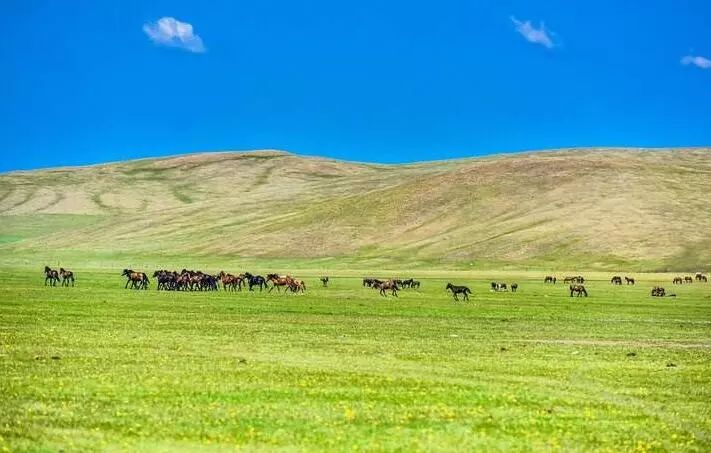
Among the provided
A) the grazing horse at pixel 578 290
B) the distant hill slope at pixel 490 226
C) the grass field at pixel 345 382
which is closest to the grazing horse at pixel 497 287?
the grazing horse at pixel 578 290

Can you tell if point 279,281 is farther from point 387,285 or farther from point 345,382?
point 345,382

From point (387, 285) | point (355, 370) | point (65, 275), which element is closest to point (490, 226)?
point (387, 285)

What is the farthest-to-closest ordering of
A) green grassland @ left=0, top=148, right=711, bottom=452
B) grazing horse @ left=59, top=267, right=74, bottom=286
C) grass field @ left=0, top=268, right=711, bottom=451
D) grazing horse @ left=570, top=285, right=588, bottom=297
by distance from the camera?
1. grazing horse @ left=59, top=267, right=74, bottom=286
2. grazing horse @ left=570, top=285, right=588, bottom=297
3. green grassland @ left=0, top=148, right=711, bottom=452
4. grass field @ left=0, top=268, right=711, bottom=451

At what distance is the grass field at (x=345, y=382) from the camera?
657 inches

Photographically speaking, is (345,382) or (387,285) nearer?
(345,382)

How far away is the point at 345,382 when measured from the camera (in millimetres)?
22844

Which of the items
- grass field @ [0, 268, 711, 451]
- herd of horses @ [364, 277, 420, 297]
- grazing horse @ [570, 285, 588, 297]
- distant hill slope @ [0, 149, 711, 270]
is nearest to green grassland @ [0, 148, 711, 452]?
grass field @ [0, 268, 711, 451]

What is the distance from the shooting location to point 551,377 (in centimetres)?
2509

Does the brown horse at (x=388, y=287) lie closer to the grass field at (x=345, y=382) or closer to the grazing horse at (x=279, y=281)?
the grazing horse at (x=279, y=281)

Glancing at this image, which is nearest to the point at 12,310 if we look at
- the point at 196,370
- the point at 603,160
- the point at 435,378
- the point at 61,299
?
the point at 61,299

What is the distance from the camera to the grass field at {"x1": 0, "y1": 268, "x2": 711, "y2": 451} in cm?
1669

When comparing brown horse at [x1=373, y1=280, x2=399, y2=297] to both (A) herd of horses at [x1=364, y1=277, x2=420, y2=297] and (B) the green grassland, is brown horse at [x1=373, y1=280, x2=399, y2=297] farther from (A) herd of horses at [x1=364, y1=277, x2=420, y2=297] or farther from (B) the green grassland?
(B) the green grassland

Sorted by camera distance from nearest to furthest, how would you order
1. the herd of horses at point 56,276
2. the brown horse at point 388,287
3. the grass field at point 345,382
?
1. the grass field at point 345,382
2. the brown horse at point 388,287
3. the herd of horses at point 56,276

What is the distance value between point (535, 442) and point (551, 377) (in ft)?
28.7
